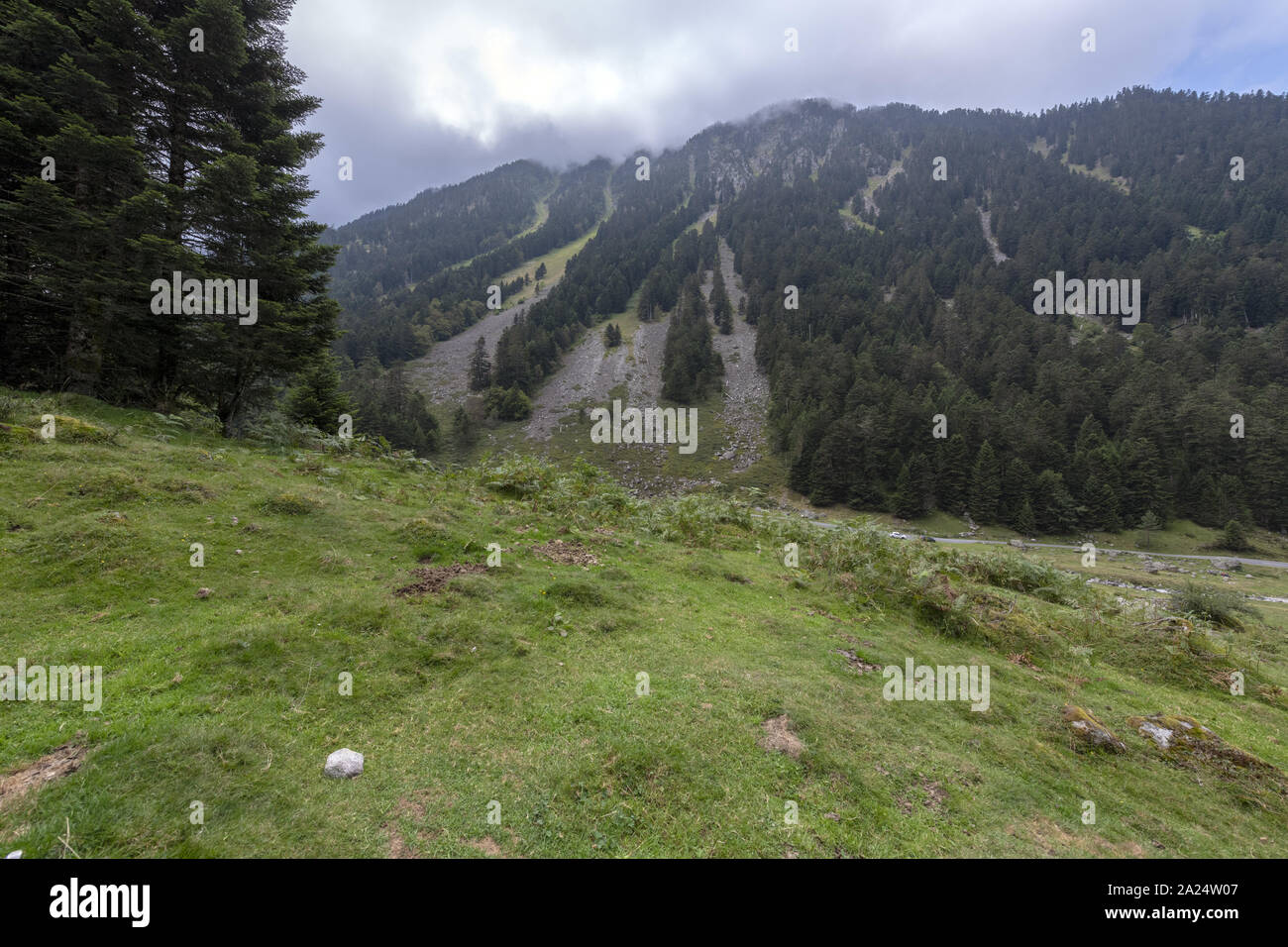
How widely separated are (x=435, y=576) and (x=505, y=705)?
4.35m

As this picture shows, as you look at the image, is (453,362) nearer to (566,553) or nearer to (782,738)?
(566,553)

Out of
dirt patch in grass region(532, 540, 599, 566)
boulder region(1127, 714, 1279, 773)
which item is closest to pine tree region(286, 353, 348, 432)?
dirt patch in grass region(532, 540, 599, 566)

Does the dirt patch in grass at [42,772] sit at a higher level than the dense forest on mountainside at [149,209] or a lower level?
lower

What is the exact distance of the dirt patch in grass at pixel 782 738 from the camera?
5.90 m

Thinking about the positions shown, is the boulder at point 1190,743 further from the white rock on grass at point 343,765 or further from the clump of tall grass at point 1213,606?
the clump of tall grass at point 1213,606

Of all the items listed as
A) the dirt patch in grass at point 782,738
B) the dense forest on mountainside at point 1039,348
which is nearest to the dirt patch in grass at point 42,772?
the dirt patch in grass at point 782,738

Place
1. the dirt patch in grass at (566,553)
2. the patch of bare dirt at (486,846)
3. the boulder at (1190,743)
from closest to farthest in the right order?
the patch of bare dirt at (486,846)
the boulder at (1190,743)
the dirt patch in grass at (566,553)

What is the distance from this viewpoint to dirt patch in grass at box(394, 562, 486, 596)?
8.77 m

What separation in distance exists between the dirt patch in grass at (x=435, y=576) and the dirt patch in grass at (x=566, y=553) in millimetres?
1992

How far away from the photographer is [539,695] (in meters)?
6.47

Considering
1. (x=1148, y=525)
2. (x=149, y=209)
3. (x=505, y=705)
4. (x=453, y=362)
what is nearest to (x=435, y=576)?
(x=505, y=705)

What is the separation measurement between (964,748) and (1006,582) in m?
14.2
